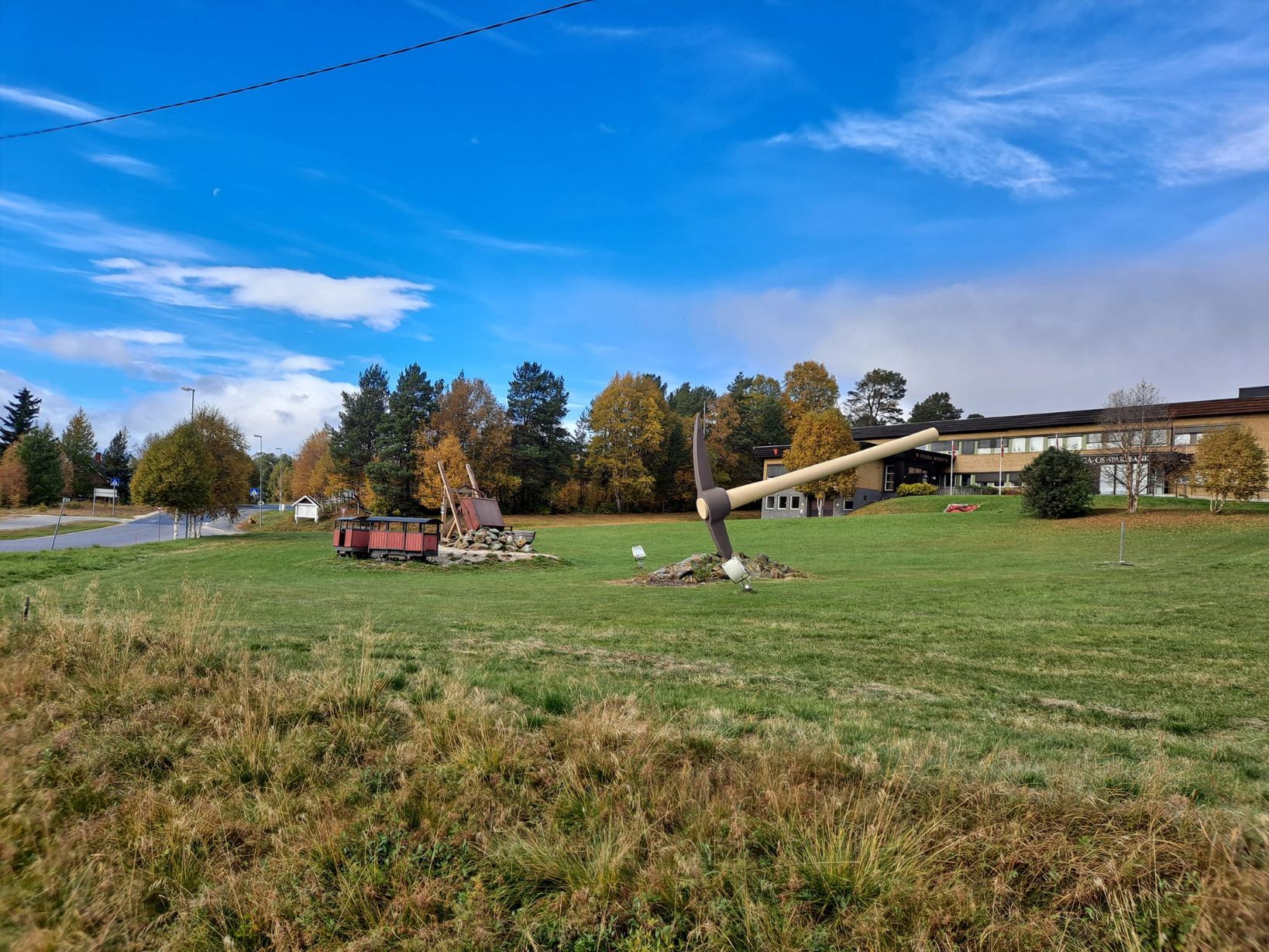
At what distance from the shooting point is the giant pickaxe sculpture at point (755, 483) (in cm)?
891

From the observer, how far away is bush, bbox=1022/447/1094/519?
4463 cm

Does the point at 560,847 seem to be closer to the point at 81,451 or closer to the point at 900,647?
the point at 900,647

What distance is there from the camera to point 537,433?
86125mm

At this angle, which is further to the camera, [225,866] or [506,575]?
[506,575]

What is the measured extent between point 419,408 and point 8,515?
41.3m

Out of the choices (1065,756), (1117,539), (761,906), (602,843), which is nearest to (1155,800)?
(1065,756)

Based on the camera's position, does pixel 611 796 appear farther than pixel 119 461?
No

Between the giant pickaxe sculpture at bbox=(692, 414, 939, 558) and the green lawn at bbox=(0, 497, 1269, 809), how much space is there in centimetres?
211

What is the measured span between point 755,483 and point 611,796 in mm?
5132

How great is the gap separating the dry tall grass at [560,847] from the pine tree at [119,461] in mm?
142225

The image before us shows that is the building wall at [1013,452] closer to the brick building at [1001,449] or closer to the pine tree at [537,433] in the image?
the brick building at [1001,449]

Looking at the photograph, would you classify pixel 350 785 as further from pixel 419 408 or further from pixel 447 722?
pixel 419 408

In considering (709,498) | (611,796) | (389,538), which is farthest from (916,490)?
(611,796)

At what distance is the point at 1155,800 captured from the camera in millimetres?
3828
